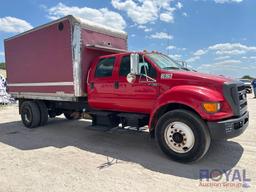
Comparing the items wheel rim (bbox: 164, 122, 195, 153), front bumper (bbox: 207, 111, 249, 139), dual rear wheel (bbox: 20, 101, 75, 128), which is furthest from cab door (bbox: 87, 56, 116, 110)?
front bumper (bbox: 207, 111, 249, 139)

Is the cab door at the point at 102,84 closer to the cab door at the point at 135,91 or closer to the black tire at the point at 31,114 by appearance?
the cab door at the point at 135,91

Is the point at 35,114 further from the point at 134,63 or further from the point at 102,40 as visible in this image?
the point at 134,63

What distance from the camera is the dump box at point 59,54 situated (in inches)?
242

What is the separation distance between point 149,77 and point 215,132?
1.74m

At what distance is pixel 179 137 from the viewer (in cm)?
444

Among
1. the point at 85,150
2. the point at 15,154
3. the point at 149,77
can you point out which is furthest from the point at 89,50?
the point at 15,154

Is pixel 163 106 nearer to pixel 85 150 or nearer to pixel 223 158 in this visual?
pixel 223 158

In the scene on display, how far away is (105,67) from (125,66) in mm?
685

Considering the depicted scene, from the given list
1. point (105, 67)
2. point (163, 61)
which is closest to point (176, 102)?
point (163, 61)

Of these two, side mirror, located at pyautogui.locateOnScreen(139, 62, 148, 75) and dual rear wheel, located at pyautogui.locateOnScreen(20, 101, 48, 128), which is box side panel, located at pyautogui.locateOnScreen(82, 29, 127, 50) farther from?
dual rear wheel, located at pyautogui.locateOnScreen(20, 101, 48, 128)

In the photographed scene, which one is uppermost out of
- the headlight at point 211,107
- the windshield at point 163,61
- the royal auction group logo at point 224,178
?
the windshield at point 163,61

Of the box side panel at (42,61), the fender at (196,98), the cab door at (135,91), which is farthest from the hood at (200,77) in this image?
the box side panel at (42,61)

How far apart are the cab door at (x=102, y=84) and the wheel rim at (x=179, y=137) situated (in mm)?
1786

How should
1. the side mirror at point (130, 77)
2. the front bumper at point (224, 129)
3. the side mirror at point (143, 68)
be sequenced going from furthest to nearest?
the side mirror at point (143, 68) → the side mirror at point (130, 77) → the front bumper at point (224, 129)
